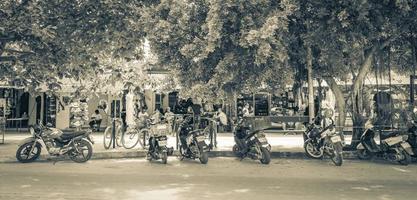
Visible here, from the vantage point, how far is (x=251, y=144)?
1196 cm

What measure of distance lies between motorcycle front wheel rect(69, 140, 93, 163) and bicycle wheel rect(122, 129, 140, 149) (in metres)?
2.77

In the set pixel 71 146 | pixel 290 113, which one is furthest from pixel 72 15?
pixel 290 113

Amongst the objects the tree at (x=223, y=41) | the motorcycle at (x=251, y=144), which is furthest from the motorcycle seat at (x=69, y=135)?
the motorcycle at (x=251, y=144)

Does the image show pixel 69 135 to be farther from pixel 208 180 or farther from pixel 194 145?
pixel 208 180

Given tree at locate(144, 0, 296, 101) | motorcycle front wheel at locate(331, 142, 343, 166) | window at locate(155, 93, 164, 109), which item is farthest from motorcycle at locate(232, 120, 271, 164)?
window at locate(155, 93, 164, 109)

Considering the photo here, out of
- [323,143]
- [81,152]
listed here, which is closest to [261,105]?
[323,143]

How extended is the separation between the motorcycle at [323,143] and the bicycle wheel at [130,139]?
5.74 meters

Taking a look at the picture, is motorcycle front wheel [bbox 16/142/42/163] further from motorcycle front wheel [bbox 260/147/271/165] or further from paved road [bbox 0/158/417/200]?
motorcycle front wheel [bbox 260/147/271/165]

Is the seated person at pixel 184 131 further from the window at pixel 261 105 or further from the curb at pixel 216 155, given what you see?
the window at pixel 261 105

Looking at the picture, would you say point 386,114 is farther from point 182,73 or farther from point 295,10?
point 182,73

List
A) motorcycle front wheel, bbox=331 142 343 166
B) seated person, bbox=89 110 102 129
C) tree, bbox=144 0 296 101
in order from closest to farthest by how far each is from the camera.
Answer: motorcycle front wheel, bbox=331 142 343 166, tree, bbox=144 0 296 101, seated person, bbox=89 110 102 129

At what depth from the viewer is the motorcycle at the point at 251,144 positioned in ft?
38.2

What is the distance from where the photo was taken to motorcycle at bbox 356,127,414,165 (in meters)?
11.5

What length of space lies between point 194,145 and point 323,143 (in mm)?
3507
